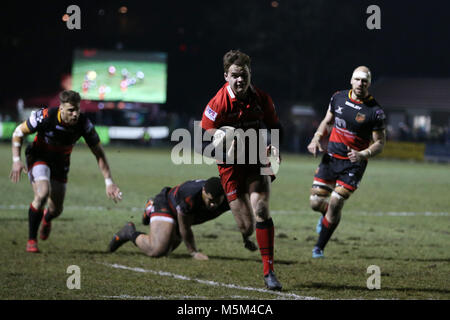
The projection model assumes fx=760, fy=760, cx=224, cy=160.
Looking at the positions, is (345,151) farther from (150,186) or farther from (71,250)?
(150,186)

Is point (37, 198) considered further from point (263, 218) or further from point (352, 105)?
point (352, 105)

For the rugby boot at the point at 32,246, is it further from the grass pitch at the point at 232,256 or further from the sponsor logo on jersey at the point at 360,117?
the sponsor logo on jersey at the point at 360,117

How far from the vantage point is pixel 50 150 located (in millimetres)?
10148

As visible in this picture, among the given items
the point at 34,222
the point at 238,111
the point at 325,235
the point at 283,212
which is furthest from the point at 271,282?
the point at 283,212

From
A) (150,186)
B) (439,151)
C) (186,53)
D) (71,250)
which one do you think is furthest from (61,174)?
(186,53)

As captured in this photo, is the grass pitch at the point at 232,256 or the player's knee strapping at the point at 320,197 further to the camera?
the player's knee strapping at the point at 320,197

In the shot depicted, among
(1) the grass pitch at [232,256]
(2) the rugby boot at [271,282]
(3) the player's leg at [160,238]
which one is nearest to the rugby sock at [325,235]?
(1) the grass pitch at [232,256]

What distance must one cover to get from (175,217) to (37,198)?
1872mm

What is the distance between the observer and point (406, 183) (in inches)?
902

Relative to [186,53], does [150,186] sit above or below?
below

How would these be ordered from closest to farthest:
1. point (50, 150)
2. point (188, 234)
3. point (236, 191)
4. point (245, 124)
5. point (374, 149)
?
point (245, 124) < point (236, 191) < point (188, 234) < point (374, 149) < point (50, 150)

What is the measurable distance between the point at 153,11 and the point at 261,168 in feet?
200

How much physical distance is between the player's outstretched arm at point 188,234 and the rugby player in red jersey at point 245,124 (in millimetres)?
1291

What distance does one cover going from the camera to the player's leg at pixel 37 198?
9812 mm
